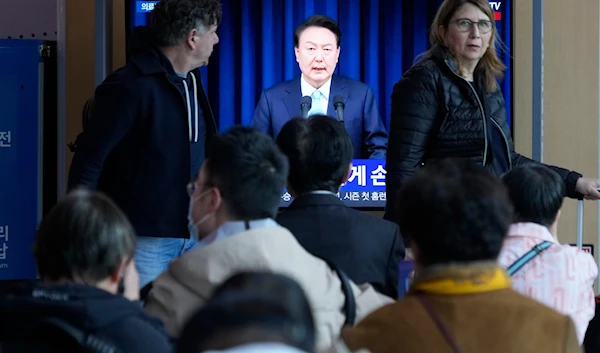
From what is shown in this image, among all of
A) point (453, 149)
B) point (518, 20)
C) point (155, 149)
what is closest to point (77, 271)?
point (155, 149)

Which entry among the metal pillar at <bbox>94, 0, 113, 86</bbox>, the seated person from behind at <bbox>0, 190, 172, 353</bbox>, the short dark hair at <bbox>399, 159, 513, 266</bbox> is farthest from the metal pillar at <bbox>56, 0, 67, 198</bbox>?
the short dark hair at <bbox>399, 159, 513, 266</bbox>

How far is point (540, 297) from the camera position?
2.51 metres

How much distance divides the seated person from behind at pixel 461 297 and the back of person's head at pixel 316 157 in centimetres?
107

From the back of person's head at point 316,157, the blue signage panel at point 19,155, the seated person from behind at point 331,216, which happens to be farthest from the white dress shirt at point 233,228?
the blue signage panel at point 19,155

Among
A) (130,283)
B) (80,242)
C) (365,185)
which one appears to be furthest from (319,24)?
(80,242)

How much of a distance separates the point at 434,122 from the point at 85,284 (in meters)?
1.84

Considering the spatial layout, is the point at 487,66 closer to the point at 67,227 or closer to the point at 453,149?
the point at 453,149

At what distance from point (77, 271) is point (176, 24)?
1.76 metres

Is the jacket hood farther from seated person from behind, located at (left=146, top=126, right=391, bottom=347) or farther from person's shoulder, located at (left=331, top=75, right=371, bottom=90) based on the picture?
person's shoulder, located at (left=331, top=75, right=371, bottom=90)

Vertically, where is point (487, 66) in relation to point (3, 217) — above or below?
above

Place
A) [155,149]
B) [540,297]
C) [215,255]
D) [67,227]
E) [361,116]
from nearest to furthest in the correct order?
[67,227] → [215,255] → [540,297] → [155,149] → [361,116]

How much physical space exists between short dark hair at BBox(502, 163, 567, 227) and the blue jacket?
3.97ft

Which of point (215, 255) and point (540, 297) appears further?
point (540, 297)

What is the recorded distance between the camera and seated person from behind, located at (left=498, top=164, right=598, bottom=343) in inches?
98.7
